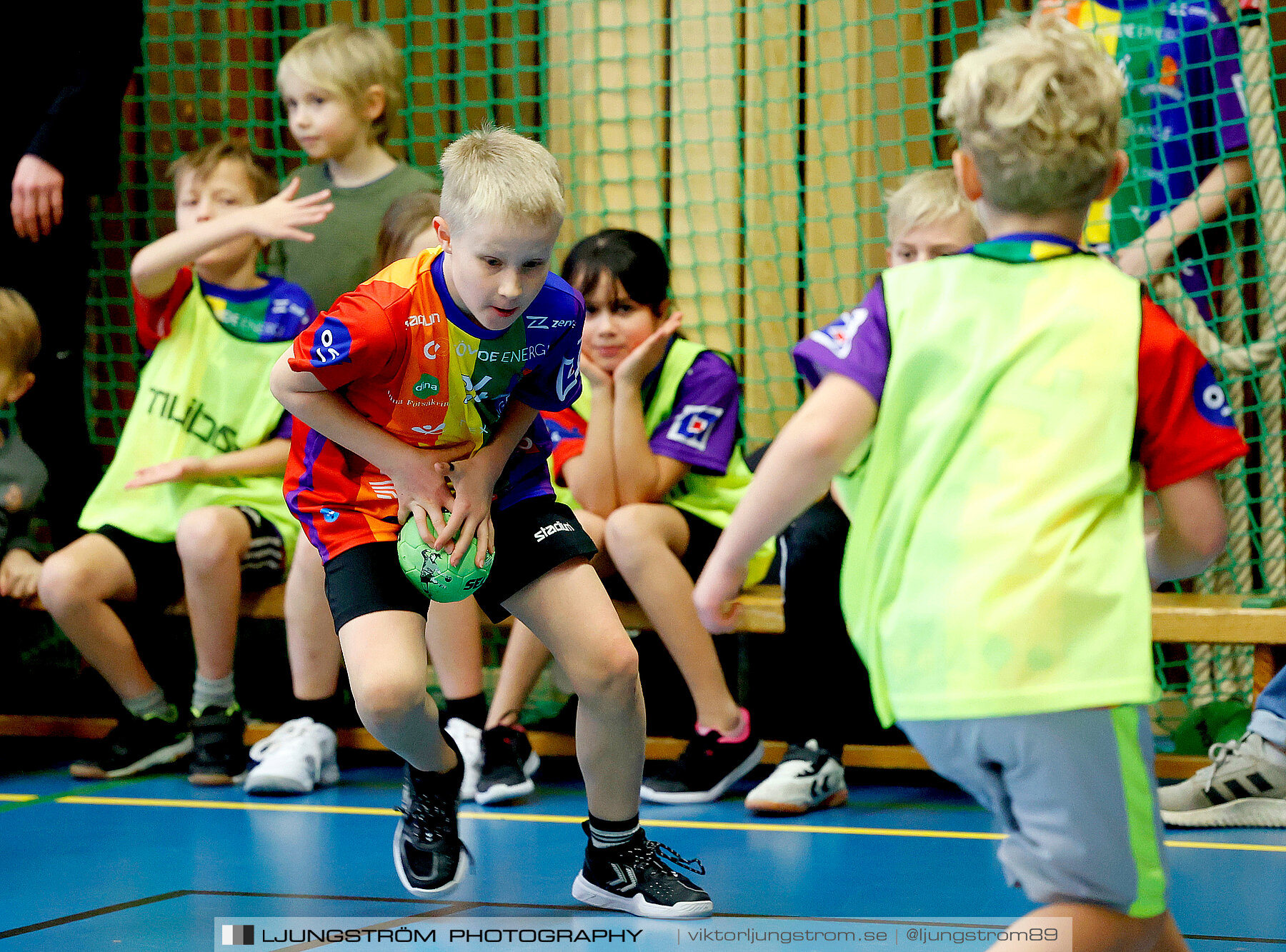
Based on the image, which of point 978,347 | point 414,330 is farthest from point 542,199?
point 978,347

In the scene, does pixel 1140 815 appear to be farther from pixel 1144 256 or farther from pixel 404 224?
pixel 1144 256

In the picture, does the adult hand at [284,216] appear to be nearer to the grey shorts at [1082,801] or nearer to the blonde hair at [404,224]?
the blonde hair at [404,224]

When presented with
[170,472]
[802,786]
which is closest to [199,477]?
[170,472]

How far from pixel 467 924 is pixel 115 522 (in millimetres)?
1493

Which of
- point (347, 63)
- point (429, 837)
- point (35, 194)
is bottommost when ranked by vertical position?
point (429, 837)

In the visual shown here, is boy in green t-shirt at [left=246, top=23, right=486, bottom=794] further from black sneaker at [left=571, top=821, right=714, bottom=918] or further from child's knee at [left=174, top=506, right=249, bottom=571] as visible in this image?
black sneaker at [left=571, top=821, right=714, bottom=918]

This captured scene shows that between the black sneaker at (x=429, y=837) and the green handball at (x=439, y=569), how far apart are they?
12.1 inches

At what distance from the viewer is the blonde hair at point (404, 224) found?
2.56 metres

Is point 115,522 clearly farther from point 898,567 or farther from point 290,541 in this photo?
point 898,567

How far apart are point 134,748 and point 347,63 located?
1650 mm

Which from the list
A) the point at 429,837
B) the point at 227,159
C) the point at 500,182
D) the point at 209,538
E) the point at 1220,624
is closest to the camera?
the point at 500,182

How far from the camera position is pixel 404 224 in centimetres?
258

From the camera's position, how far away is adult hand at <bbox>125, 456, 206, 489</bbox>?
2.75 meters

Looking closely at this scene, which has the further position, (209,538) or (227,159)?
(227,159)
